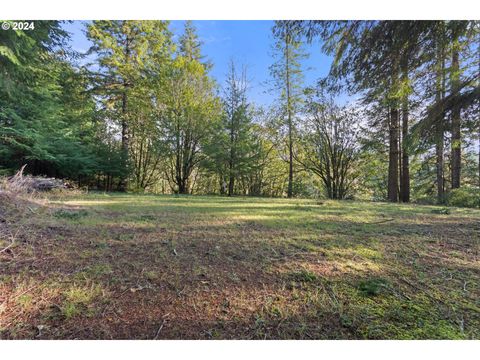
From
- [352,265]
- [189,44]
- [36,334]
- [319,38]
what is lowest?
[36,334]

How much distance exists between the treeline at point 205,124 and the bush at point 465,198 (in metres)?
0.08

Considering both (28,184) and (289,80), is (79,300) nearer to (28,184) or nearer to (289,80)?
(28,184)

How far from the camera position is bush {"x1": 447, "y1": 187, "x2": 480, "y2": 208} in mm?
6820

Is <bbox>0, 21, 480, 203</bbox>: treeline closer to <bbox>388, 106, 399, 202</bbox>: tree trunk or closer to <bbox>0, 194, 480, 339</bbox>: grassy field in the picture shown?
<bbox>388, 106, 399, 202</bbox>: tree trunk

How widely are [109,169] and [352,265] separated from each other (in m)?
11.9

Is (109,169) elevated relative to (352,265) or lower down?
elevated

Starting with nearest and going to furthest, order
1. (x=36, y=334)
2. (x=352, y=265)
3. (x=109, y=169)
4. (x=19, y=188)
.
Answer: (x=36, y=334) < (x=352, y=265) < (x=19, y=188) < (x=109, y=169)

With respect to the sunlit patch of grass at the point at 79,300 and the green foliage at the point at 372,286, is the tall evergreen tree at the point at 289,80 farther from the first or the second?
the sunlit patch of grass at the point at 79,300

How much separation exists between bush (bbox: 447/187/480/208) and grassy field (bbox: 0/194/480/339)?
582 centimetres

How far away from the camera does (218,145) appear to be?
41.0 feet

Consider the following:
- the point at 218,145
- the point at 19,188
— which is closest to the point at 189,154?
the point at 218,145

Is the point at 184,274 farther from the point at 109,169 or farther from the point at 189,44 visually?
the point at 189,44

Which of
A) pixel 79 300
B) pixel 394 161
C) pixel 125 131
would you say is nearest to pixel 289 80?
pixel 394 161

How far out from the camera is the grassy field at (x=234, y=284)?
1.13m
